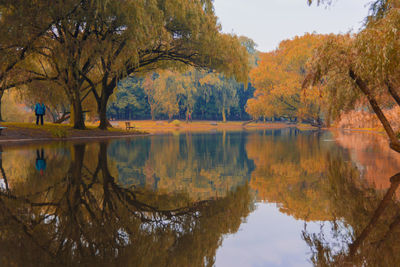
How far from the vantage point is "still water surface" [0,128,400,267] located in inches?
144

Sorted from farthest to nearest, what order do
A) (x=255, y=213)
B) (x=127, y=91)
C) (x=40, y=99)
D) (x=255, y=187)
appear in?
(x=127, y=91)
(x=40, y=99)
(x=255, y=187)
(x=255, y=213)

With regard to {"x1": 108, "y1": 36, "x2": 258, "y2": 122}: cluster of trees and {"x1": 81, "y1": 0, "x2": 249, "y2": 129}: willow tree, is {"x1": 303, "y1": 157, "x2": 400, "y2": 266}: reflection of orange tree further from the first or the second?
{"x1": 108, "y1": 36, "x2": 258, "y2": 122}: cluster of trees

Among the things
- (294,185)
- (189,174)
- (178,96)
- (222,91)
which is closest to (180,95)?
(178,96)

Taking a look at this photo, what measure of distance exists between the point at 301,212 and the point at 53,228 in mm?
3547

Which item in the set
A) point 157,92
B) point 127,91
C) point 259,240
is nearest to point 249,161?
point 259,240

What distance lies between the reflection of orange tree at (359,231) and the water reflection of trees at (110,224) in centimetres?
115

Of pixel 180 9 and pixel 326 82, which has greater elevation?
pixel 180 9

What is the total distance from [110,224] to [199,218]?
123 centimetres

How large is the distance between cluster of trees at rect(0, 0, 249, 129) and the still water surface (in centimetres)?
1335

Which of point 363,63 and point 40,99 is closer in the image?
point 363,63

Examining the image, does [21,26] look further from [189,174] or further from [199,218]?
[199,218]

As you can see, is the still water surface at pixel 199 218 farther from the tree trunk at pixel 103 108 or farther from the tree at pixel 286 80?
the tree at pixel 286 80

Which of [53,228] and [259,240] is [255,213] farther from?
[53,228]

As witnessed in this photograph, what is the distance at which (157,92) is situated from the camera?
62.6 m
